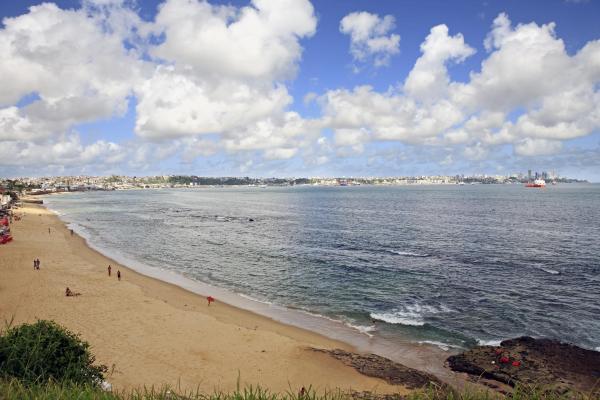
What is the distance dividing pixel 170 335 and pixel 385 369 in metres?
15.1

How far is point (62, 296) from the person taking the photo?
37.3m

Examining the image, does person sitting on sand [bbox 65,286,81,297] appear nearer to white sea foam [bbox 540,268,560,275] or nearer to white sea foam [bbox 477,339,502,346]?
white sea foam [bbox 477,339,502,346]

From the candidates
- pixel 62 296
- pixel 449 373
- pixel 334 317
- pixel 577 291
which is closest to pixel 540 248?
pixel 577 291

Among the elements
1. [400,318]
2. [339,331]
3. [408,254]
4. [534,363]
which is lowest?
[339,331]

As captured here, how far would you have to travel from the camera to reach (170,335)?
29250 millimetres

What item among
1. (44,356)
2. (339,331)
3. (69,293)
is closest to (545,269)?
(339,331)

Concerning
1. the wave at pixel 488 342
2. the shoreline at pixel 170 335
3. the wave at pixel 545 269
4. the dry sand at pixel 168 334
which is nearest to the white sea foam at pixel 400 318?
the wave at pixel 488 342

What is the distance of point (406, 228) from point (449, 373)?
6407 centimetres

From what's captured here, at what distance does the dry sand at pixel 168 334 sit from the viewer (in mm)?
23094

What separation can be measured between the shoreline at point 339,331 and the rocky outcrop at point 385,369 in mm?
1121

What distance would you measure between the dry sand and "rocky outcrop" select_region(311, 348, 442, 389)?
0.56 meters

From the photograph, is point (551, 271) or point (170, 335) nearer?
point (170, 335)

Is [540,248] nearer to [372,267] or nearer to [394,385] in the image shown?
[372,267]

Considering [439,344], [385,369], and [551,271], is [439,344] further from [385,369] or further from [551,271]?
[551,271]
